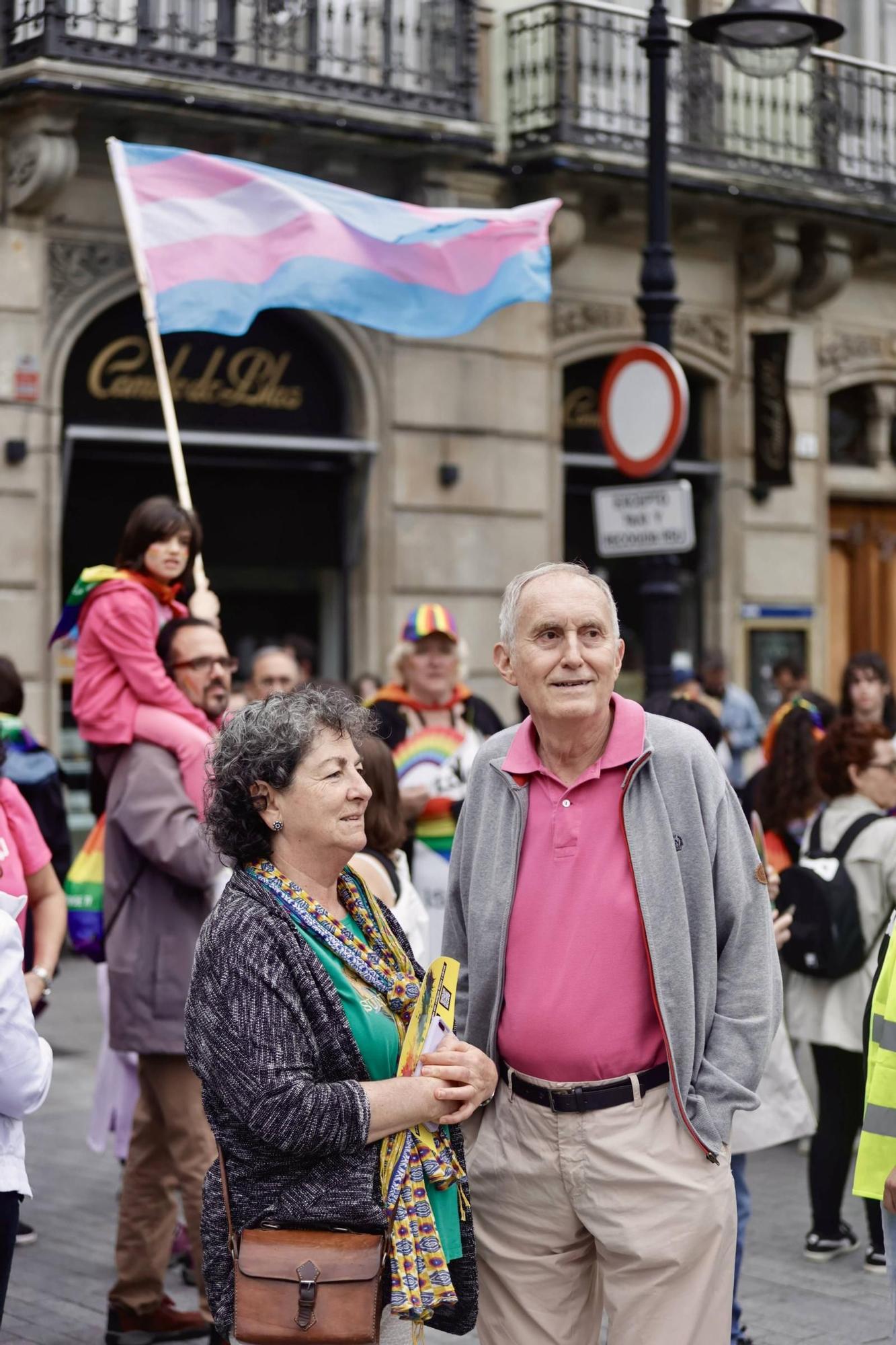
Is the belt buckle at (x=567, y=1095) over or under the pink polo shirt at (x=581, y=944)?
under

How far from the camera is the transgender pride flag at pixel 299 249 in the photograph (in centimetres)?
855

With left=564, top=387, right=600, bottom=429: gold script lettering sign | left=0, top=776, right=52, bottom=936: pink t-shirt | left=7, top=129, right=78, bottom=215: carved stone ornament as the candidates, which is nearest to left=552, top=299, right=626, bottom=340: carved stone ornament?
left=564, top=387, right=600, bottom=429: gold script lettering sign

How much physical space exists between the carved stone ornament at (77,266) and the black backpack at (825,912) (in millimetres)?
8605

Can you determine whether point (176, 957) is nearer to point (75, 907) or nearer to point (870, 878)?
point (75, 907)

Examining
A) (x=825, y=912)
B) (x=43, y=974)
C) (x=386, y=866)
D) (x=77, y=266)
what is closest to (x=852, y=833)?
(x=825, y=912)

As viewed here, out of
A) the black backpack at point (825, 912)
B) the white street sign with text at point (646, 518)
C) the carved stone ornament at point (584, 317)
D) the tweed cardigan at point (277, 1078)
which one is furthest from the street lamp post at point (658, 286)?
the carved stone ornament at point (584, 317)

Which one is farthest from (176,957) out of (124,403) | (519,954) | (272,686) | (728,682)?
(728,682)

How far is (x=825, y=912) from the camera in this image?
22.5ft

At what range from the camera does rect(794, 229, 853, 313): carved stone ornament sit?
1803cm

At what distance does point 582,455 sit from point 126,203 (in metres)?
8.90

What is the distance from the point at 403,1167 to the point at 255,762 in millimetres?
779

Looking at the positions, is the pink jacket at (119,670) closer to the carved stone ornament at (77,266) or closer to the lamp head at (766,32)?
the lamp head at (766,32)

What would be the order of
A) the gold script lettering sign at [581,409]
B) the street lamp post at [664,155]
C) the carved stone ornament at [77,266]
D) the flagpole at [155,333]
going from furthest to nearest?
1. the gold script lettering sign at [581,409]
2. the carved stone ornament at [77,266]
3. the street lamp post at [664,155]
4. the flagpole at [155,333]

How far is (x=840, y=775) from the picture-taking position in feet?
22.8
